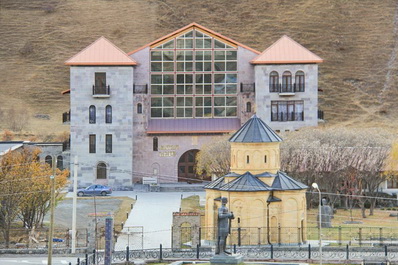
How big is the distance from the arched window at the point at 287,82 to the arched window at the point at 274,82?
57 cm

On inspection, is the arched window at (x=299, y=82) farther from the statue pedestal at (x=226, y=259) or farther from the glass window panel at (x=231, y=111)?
the statue pedestal at (x=226, y=259)

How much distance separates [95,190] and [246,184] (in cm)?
2975

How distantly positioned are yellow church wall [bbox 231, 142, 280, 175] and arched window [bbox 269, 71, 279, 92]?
103 ft

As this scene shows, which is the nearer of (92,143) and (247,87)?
(92,143)

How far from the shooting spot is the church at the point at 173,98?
9706cm

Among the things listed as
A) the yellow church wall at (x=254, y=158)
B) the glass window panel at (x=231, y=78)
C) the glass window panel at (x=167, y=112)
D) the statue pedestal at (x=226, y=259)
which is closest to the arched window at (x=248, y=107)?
the glass window panel at (x=231, y=78)

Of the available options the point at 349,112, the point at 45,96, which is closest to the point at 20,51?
the point at 45,96

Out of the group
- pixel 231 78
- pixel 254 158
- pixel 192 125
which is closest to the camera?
pixel 254 158

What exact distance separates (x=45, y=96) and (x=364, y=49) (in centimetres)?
4717

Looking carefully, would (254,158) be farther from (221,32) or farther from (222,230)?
(221,32)

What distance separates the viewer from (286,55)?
98312 millimetres

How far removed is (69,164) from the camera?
328ft

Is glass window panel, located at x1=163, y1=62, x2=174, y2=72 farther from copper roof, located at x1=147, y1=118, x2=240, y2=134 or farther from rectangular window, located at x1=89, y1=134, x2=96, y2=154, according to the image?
rectangular window, located at x1=89, y1=134, x2=96, y2=154

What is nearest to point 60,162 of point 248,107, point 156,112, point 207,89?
point 156,112
